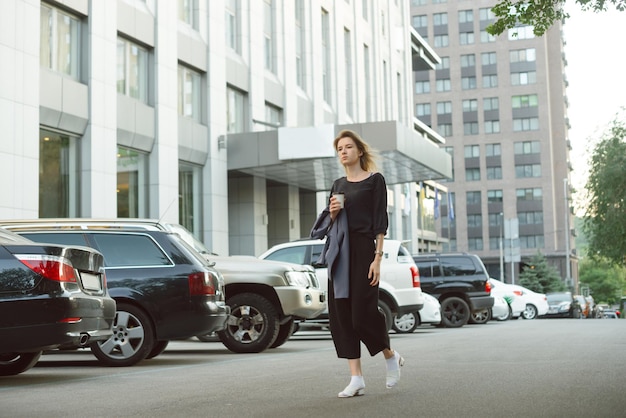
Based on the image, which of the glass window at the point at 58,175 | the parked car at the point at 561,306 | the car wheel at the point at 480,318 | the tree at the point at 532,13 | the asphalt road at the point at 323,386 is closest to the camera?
the asphalt road at the point at 323,386

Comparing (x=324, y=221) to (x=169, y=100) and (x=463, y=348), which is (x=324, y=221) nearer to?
(x=463, y=348)

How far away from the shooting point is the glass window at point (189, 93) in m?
29.8

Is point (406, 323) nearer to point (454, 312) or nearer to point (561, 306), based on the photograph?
point (454, 312)

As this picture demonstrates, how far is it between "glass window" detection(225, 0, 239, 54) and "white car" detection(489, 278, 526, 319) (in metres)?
12.4

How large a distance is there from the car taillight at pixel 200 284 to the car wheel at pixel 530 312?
2973cm

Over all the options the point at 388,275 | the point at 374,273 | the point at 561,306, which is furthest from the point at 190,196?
the point at 374,273

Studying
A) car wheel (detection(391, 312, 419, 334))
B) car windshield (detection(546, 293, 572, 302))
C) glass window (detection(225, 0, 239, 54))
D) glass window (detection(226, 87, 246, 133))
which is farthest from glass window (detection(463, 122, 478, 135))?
car wheel (detection(391, 312, 419, 334))

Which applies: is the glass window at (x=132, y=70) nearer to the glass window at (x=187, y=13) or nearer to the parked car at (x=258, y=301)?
the glass window at (x=187, y=13)

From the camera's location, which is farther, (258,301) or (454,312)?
(454,312)

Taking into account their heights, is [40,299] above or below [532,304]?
above

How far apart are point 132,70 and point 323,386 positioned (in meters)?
19.9

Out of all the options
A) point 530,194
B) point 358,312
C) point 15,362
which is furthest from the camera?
point 530,194

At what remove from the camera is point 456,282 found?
981 inches

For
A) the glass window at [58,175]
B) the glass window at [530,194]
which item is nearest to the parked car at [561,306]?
the glass window at [58,175]
